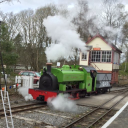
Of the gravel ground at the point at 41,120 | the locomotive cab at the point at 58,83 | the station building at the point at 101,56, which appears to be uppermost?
the station building at the point at 101,56

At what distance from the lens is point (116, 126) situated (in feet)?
19.6

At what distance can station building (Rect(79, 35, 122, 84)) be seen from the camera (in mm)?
21109

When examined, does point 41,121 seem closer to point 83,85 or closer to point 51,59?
point 83,85

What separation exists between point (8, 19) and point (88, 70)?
19.8 meters

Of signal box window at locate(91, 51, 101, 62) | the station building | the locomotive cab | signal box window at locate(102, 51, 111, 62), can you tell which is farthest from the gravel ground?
signal box window at locate(91, 51, 101, 62)

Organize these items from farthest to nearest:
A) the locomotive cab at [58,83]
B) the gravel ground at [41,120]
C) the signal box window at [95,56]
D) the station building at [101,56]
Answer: the signal box window at [95,56]
the station building at [101,56]
the locomotive cab at [58,83]
the gravel ground at [41,120]

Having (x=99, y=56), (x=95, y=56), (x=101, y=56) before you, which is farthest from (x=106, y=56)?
(x=95, y=56)

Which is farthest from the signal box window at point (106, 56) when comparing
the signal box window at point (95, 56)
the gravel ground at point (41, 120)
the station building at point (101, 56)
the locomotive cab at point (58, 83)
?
the gravel ground at point (41, 120)

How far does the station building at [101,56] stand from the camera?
69.3 feet

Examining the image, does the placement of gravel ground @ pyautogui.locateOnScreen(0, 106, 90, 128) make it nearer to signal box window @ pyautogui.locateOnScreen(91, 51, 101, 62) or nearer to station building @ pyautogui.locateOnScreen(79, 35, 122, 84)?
station building @ pyautogui.locateOnScreen(79, 35, 122, 84)

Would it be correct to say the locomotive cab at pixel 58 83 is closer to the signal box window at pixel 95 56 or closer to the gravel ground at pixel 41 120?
the gravel ground at pixel 41 120

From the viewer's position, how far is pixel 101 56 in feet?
71.0

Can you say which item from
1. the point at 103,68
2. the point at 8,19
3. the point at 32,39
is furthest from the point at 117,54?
the point at 8,19

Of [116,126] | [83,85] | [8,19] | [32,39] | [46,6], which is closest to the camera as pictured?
[116,126]
